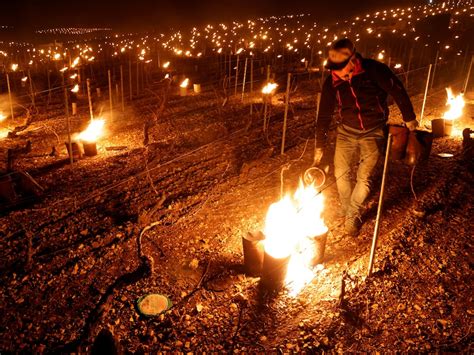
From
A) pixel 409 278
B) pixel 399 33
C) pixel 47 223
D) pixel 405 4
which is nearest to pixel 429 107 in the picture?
pixel 409 278

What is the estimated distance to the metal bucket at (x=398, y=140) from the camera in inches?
222

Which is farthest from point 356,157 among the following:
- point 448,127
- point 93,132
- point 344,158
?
point 93,132

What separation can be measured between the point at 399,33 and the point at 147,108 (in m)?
28.6

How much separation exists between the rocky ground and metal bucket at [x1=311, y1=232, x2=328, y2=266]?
190 millimetres

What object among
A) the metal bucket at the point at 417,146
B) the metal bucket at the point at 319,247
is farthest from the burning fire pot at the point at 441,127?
the metal bucket at the point at 319,247

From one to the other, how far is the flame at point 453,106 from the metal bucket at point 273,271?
24.8 feet

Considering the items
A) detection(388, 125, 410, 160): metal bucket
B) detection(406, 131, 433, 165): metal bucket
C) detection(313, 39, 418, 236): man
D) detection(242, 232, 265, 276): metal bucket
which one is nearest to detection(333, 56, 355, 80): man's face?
detection(313, 39, 418, 236): man

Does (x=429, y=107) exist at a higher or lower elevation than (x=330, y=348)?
higher

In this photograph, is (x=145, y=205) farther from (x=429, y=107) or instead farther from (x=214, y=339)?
(x=429, y=107)

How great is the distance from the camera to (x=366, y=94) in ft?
14.0

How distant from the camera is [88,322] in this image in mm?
3789

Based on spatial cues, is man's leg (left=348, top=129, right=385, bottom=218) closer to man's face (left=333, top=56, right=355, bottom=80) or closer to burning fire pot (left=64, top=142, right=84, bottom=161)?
man's face (left=333, top=56, right=355, bottom=80)

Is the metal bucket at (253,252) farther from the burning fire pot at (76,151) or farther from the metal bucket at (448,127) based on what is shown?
the metal bucket at (448,127)

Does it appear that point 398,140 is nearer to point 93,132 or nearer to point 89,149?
point 89,149
